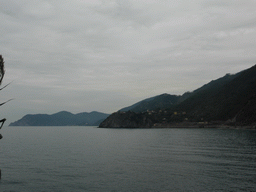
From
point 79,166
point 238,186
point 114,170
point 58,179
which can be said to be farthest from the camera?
point 79,166

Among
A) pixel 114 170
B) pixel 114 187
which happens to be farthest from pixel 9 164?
pixel 114 187

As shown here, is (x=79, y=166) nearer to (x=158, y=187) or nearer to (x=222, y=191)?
(x=158, y=187)

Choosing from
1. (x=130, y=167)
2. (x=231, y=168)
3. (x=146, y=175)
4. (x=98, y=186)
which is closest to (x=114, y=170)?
(x=130, y=167)

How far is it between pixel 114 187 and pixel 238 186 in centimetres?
1773

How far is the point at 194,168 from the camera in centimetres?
3978

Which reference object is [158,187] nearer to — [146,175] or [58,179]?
[146,175]

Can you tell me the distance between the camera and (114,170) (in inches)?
1537

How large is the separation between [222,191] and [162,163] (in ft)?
62.3

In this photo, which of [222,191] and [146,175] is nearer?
[222,191]

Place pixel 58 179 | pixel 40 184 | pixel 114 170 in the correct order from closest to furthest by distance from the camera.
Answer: pixel 40 184 → pixel 58 179 → pixel 114 170

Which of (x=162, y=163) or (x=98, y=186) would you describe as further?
(x=162, y=163)

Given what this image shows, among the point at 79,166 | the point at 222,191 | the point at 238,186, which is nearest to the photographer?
the point at 222,191

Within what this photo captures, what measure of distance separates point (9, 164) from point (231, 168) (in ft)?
155

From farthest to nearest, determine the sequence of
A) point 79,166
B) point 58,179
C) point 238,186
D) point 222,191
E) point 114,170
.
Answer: point 79,166
point 114,170
point 58,179
point 238,186
point 222,191
